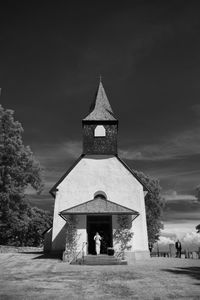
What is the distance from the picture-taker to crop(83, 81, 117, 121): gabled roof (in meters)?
26.2

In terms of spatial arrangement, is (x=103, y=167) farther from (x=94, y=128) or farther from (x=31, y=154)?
(x=31, y=154)

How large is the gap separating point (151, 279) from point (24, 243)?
3392 centimetres

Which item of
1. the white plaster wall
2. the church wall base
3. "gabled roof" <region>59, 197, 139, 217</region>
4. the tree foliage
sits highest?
the white plaster wall

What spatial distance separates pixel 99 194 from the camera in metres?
22.9

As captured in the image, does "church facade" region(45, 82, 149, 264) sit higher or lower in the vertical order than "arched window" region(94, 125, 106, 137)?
lower

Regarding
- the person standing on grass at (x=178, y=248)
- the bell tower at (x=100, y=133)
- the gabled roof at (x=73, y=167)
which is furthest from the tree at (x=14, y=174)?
the person standing on grass at (x=178, y=248)

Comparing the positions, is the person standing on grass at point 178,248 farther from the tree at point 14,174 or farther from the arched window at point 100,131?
the tree at point 14,174

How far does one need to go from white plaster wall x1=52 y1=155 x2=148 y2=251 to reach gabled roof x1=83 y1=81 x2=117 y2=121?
15.8 ft

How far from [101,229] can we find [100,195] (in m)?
2.86

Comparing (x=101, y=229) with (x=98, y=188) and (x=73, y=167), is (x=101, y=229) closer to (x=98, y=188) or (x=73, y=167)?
(x=98, y=188)

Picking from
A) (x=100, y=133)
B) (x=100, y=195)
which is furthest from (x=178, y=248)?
(x=100, y=133)

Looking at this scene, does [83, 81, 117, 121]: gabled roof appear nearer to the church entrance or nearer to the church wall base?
the church entrance

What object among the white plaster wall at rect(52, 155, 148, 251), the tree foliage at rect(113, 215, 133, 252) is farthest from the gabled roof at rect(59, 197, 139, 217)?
the white plaster wall at rect(52, 155, 148, 251)

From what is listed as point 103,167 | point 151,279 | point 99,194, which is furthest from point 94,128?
point 151,279
